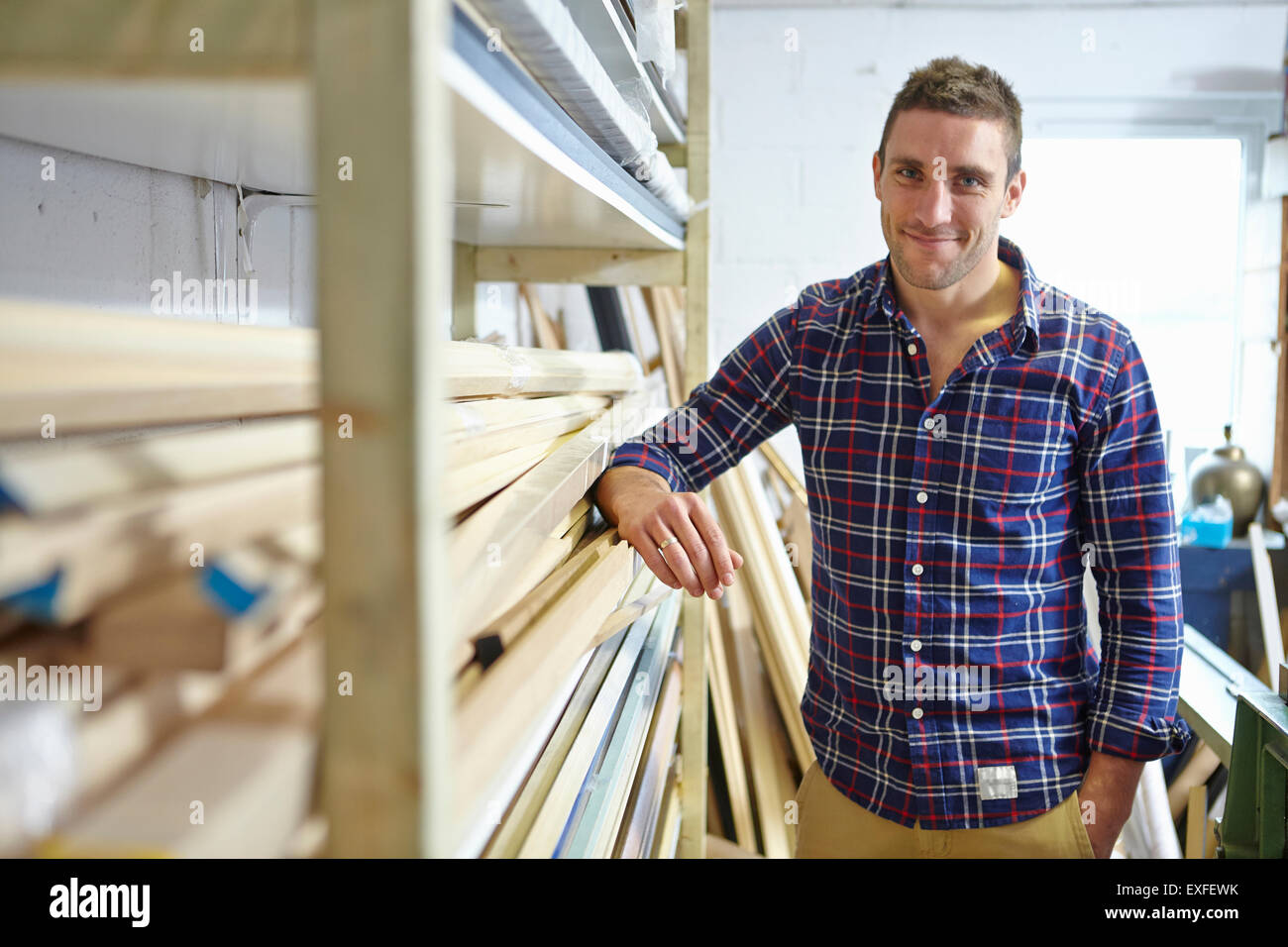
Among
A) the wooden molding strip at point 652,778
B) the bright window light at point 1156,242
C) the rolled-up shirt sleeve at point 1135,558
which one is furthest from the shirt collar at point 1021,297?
the bright window light at point 1156,242

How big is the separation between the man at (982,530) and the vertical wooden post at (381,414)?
751 millimetres

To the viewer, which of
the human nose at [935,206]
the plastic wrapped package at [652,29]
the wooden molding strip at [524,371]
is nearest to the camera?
the wooden molding strip at [524,371]

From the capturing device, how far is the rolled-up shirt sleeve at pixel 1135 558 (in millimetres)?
1179

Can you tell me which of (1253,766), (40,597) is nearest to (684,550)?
(40,597)

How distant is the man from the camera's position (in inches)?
46.8

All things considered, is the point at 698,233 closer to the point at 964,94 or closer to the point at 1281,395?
the point at 964,94

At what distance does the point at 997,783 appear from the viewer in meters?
1.20

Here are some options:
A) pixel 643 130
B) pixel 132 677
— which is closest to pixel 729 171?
pixel 643 130

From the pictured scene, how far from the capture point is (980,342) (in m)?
1.19

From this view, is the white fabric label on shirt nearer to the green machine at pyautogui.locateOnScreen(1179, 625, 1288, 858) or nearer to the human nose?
the green machine at pyautogui.locateOnScreen(1179, 625, 1288, 858)

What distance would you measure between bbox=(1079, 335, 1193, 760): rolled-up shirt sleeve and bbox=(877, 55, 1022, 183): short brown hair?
13.5 inches

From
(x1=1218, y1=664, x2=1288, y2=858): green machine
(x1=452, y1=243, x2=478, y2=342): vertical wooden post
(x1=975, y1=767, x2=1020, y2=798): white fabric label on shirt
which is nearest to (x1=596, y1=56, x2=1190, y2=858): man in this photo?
(x1=975, y1=767, x2=1020, y2=798): white fabric label on shirt

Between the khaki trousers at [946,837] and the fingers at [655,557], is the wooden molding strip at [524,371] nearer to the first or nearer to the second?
the fingers at [655,557]
